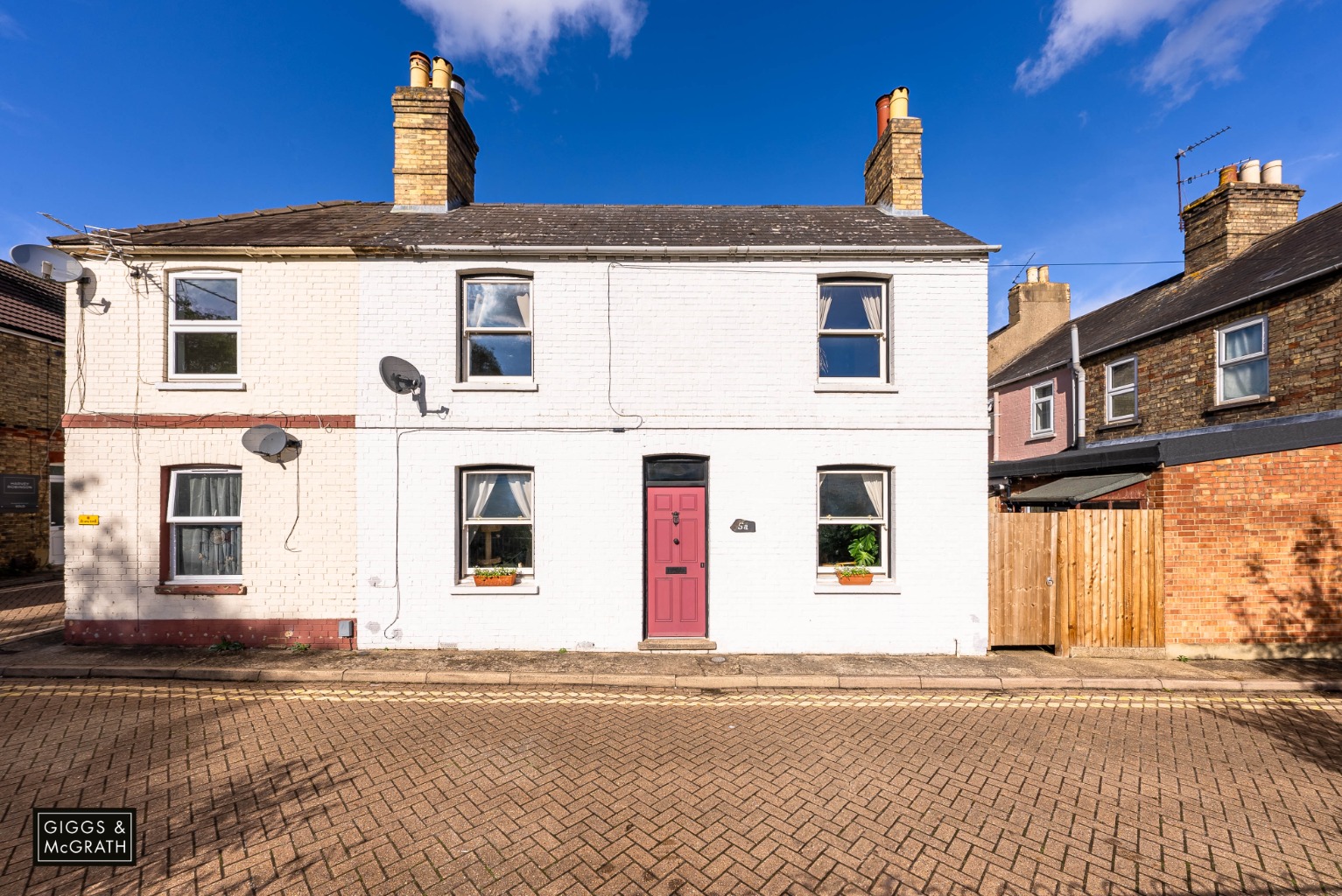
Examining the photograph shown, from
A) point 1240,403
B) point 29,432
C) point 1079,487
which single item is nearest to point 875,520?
point 1079,487

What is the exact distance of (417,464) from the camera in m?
7.70

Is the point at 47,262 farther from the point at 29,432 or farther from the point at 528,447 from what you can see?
the point at 29,432

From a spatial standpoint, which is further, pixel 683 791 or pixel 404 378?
pixel 404 378

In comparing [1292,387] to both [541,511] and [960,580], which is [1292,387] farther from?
Answer: [541,511]

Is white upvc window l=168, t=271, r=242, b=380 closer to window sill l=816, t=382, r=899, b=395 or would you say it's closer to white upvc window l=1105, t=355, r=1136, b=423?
window sill l=816, t=382, r=899, b=395

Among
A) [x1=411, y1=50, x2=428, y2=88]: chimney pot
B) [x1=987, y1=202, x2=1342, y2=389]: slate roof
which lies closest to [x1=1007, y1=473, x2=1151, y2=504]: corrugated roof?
A: [x1=987, y1=202, x2=1342, y2=389]: slate roof

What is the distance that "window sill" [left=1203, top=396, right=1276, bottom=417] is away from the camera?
1028cm

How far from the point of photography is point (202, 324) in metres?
7.89

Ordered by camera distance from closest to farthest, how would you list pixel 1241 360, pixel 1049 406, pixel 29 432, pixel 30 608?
pixel 30 608, pixel 1241 360, pixel 29 432, pixel 1049 406

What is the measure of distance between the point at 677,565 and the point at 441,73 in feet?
32.9

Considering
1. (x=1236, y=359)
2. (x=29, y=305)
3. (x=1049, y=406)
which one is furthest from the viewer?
(x=1049, y=406)

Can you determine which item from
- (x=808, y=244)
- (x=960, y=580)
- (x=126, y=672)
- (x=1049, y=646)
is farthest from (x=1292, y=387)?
(x=126, y=672)

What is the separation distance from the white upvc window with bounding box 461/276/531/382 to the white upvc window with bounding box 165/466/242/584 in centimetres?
414

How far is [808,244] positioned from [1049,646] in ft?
23.7
